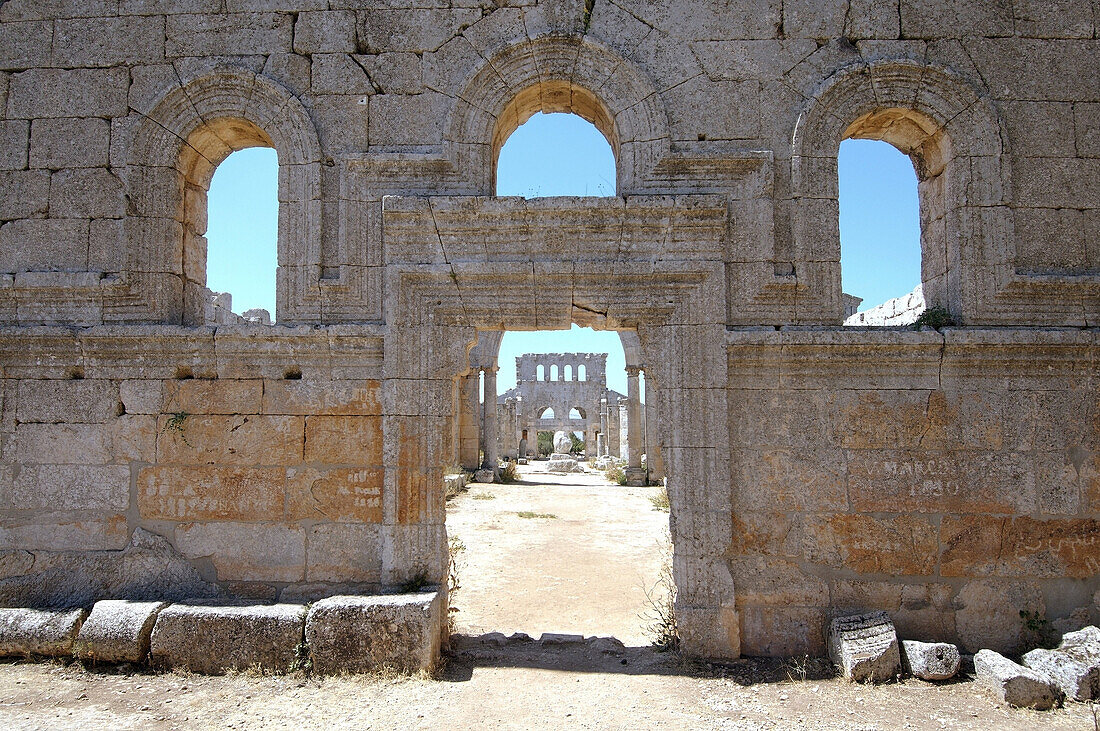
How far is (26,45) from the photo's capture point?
5.51 metres

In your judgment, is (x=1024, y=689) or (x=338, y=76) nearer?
(x=1024, y=689)

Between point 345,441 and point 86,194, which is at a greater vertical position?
point 86,194

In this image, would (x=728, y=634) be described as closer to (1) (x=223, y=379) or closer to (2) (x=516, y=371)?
(1) (x=223, y=379)

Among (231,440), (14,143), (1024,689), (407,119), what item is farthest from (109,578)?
(1024,689)

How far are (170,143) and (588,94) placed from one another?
3405 mm

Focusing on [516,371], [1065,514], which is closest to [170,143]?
[1065,514]

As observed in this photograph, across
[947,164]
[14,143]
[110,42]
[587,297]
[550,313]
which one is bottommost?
[550,313]

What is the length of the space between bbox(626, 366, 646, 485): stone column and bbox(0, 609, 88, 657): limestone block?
47.1 feet

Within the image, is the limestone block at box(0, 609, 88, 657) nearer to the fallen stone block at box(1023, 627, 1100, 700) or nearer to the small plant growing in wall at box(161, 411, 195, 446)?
the small plant growing in wall at box(161, 411, 195, 446)

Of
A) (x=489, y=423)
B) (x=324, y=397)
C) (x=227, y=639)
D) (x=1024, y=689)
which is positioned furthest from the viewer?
(x=489, y=423)

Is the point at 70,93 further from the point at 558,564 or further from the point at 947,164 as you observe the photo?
the point at 947,164

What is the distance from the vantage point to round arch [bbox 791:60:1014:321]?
16.4ft

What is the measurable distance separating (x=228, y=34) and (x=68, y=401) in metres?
3.19

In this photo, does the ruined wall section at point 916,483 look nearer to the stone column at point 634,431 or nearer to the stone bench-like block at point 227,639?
the stone bench-like block at point 227,639
